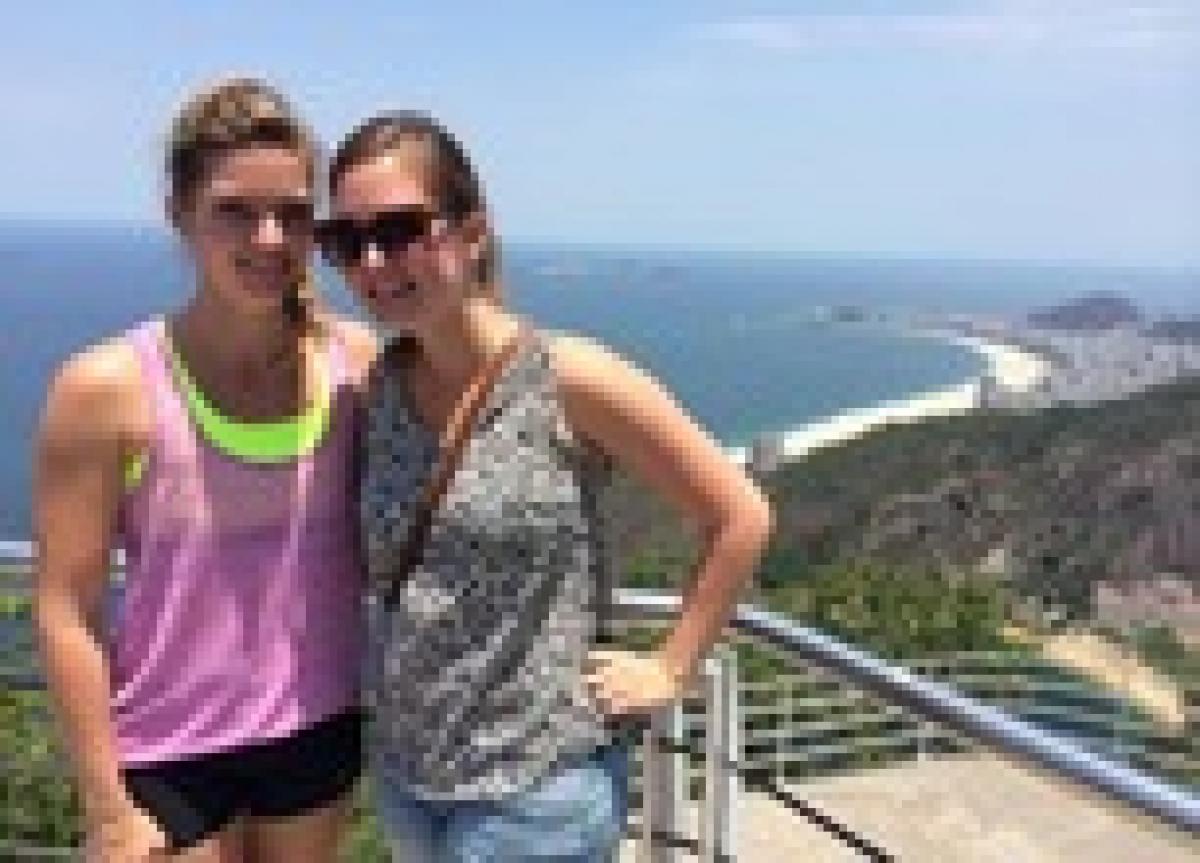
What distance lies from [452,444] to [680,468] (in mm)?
192

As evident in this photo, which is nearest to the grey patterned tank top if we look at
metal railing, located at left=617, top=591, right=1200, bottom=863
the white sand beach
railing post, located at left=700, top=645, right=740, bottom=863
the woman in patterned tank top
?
the woman in patterned tank top

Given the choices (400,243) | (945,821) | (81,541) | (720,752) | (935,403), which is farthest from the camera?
(935,403)

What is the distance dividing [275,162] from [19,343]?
163 metres

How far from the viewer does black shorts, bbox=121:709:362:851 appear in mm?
1732

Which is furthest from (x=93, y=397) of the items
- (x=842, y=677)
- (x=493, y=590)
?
(x=842, y=677)

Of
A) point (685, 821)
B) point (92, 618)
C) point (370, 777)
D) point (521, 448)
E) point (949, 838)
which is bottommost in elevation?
point (949, 838)

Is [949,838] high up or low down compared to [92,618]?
down

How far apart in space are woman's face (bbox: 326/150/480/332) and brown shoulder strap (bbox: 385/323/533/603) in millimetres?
57

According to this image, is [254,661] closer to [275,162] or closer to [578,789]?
[578,789]

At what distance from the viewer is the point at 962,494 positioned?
A: 5912cm

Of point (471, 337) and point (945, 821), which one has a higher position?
point (471, 337)

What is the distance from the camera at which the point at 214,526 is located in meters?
1.67

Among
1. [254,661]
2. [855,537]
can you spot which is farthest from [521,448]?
[855,537]

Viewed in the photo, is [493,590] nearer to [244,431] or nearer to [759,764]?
[244,431]
